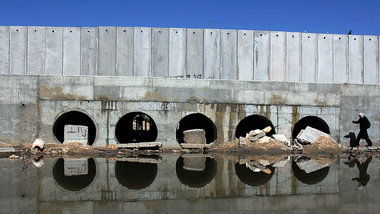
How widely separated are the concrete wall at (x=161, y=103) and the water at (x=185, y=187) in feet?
11.7

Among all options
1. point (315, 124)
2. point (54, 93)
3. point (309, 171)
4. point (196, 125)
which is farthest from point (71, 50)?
point (309, 171)

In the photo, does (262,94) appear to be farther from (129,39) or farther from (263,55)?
(129,39)

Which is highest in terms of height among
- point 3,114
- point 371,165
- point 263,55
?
point 263,55

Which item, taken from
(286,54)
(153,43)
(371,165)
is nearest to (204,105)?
(153,43)

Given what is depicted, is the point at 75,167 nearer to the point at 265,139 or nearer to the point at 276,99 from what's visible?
the point at 265,139

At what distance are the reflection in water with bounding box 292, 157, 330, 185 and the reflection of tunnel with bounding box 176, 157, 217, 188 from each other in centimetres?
210

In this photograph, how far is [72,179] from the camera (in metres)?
8.73

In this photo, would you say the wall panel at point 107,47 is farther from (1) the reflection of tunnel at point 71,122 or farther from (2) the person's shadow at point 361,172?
(2) the person's shadow at point 361,172

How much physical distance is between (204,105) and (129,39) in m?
4.71

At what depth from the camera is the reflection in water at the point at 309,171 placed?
9.04 metres

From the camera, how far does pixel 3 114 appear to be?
14898mm

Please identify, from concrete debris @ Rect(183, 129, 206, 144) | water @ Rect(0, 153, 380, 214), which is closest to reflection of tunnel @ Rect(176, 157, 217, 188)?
water @ Rect(0, 153, 380, 214)

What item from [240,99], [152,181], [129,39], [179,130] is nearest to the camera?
[152,181]

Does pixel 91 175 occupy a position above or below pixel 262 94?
below
